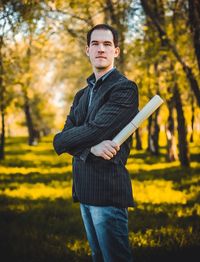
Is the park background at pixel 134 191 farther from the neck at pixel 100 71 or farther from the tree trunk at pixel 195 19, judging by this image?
the neck at pixel 100 71

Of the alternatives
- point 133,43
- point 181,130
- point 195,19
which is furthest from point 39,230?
point 181,130

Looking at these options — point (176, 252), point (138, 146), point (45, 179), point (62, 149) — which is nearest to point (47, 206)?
point (176, 252)

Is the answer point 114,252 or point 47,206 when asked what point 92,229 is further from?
point 47,206

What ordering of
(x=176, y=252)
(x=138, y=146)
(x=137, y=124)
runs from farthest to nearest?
(x=138, y=146), (x=176, y=252), (x=137, y=124)

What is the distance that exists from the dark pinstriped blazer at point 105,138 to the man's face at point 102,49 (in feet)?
0.37

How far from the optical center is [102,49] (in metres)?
3.01

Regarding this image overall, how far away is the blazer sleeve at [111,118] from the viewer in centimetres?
282

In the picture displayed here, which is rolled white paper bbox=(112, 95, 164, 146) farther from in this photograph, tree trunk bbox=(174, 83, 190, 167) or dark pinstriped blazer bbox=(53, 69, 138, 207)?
tree trunk bbox=(174, 83, 190, 167)

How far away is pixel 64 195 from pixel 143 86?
5.52 metres

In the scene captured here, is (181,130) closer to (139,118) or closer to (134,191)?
(134,191)

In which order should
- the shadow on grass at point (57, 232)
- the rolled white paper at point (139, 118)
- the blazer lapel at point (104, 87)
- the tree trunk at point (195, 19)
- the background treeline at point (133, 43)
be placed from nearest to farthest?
1. the rolled white paper at point (139, 118)
2. the blazer lapel at point (104, 87)
3. the shadow on grass at point (57, 232)
4. the tree trunk at point (195, 19)
5. the background treeline at point (133, 43)

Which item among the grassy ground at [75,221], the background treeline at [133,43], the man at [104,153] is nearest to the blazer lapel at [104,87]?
the man at [104,153]

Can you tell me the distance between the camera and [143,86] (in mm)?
13867

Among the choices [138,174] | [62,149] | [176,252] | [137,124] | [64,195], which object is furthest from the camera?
[138,174]
